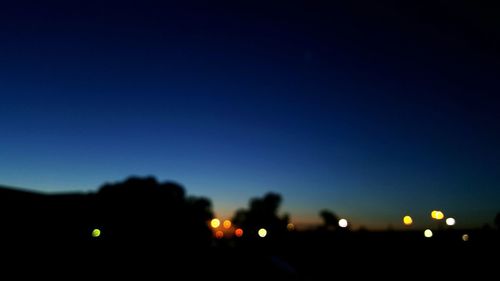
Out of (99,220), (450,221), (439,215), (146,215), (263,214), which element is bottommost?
(99,220)

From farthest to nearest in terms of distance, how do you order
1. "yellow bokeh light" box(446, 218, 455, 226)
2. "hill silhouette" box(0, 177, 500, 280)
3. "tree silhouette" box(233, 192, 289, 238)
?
"tree silhouette" box(233, 192, 289, 238), "hill silhouette" box(0, 177, 500, 280), "yellow bokeh light" box(446, 218, 455, 226)

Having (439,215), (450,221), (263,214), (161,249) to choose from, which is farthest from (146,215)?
(263,214)

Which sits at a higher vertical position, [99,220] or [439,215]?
[439,215]

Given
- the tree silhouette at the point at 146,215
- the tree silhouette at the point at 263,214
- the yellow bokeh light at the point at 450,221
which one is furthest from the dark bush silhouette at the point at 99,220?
the tree silhouette at the point at 263,214

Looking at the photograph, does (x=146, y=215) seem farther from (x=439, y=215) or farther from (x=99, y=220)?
(x=439, y=215)

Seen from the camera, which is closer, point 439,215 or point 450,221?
point 439,215

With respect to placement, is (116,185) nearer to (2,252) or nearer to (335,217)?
(2,252)

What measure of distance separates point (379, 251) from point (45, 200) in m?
27.5

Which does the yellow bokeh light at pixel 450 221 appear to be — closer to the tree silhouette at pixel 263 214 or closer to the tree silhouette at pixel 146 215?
the tree silhouette at pixel 146 215

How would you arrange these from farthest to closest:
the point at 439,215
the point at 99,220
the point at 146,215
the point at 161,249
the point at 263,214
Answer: the point at 263,214 < the point at 146,215 < the point at 161,249 < the point at 99,220 < the point at 439,215

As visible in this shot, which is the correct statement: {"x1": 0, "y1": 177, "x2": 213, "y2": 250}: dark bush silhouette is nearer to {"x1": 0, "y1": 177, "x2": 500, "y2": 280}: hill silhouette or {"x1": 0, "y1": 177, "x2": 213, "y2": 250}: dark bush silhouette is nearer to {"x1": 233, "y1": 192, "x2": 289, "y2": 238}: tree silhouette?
{"x1": 0, "y1": 177, "x2": 500, "y2": 280}: hill silhouette

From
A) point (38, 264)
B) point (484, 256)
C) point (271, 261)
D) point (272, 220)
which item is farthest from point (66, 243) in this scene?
point (272, 220)

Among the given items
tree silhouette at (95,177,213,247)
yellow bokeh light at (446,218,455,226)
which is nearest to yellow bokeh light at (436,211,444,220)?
yellow bokeh light at (446,218,455,226)

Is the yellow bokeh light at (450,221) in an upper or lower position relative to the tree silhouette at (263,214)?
lower
